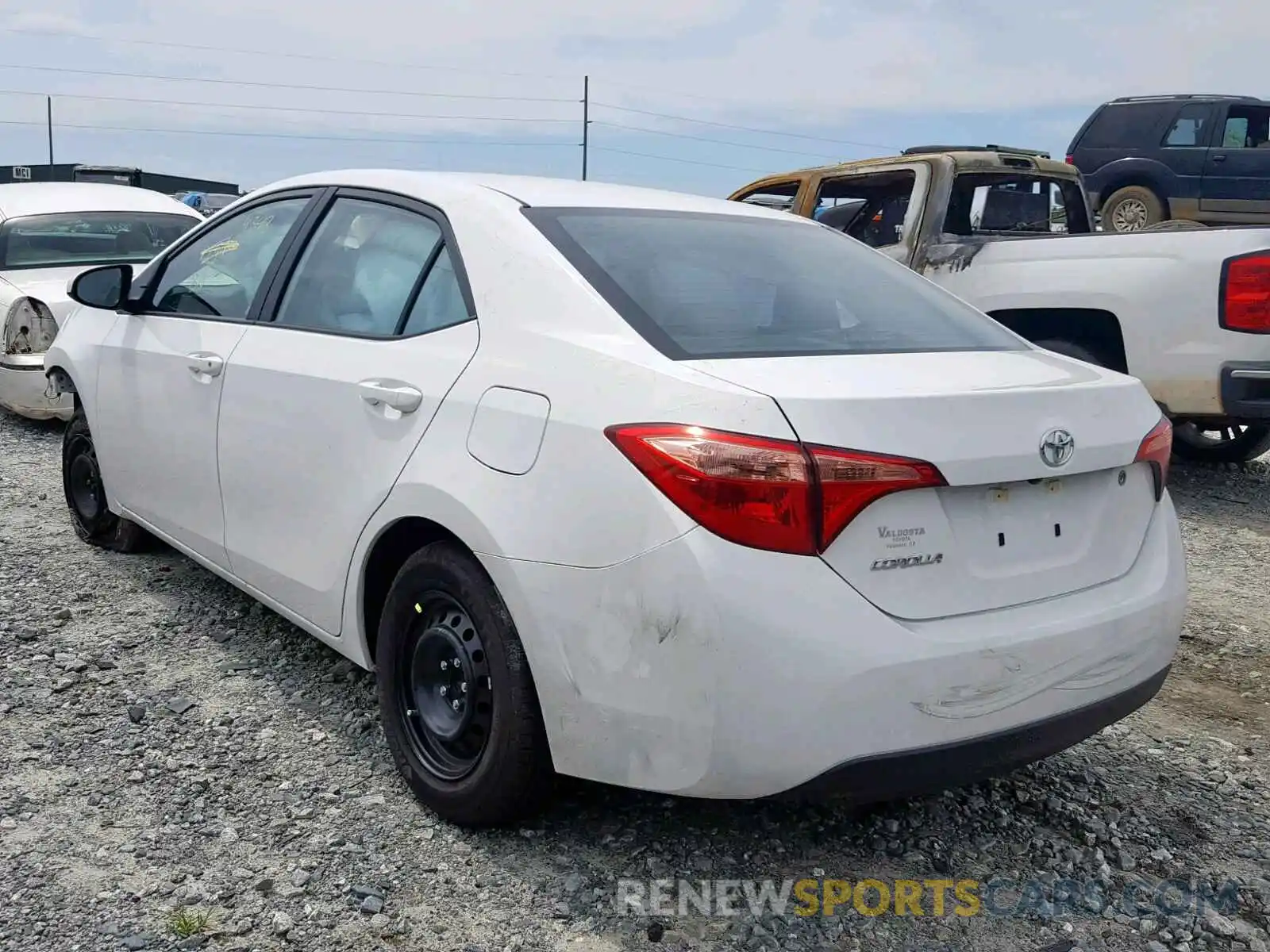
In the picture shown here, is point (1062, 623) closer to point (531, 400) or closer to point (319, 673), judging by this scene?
point (531, 400)

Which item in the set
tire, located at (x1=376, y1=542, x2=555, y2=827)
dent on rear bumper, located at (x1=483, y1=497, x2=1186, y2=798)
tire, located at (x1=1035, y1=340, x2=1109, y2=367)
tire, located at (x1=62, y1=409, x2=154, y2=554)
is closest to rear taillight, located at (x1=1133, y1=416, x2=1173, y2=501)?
dent on rear bumper, located at (x1=483, y1=497, x2=1186, y2=798)

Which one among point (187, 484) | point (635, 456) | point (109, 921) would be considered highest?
point (635, 456)

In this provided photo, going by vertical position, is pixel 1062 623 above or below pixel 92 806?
above

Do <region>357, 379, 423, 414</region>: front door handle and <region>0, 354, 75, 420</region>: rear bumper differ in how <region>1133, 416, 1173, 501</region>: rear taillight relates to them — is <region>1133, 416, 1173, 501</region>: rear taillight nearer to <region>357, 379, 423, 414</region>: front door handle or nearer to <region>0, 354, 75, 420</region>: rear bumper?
<region>357, 379, 423, 414</region>: front door handle

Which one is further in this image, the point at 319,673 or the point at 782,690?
the point at 319,673

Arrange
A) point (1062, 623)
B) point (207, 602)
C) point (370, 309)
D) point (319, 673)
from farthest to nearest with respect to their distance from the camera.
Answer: point (207, 602) < point (319, 673) < point (370, 309) < point (1062, 623)

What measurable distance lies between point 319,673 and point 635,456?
1918 mm

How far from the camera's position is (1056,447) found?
2393mm

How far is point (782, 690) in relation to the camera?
2127 millimetres

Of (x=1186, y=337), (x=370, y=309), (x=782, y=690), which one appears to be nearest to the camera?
(x=782, y=690)

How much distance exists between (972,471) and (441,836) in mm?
1495

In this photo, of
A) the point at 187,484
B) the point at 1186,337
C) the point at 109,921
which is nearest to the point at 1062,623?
the point at 109,921

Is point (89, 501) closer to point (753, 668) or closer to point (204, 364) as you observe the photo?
point (204, 364)

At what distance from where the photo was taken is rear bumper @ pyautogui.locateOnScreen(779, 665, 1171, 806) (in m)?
2.20
